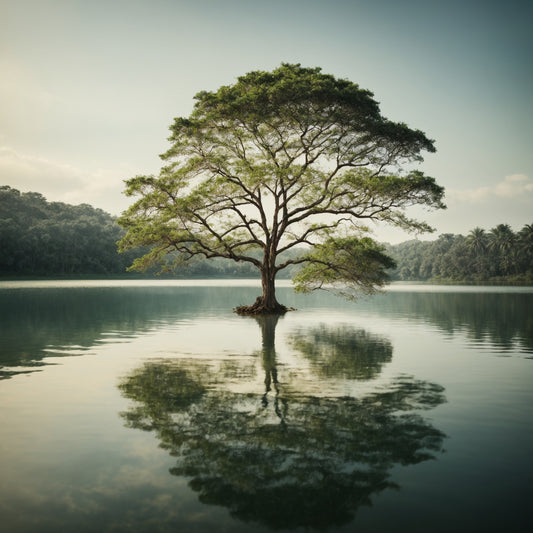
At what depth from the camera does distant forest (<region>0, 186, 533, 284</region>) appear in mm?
97750

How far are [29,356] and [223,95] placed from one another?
731 inches

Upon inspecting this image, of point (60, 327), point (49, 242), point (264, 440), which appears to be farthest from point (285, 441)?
point (49, 242)

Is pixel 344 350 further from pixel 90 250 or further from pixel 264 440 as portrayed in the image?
pixel 90 250

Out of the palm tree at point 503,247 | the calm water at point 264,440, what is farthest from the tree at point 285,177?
the palm tree at point 503,247

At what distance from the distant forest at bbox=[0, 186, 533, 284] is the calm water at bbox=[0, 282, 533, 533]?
92769 mm

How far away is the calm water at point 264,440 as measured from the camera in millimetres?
4770

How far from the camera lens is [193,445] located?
655cm

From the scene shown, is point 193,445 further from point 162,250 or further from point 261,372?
point 162,250

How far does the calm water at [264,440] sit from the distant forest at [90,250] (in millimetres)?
92769

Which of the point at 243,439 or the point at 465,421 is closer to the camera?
the point at 243,439

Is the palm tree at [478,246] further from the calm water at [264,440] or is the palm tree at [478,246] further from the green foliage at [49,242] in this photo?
the calm water at [264,440]

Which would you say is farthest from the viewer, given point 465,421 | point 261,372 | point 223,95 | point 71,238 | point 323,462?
point 71,238

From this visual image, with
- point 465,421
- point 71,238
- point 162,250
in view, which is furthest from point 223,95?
point 71,238

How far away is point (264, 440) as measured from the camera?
265 inches
